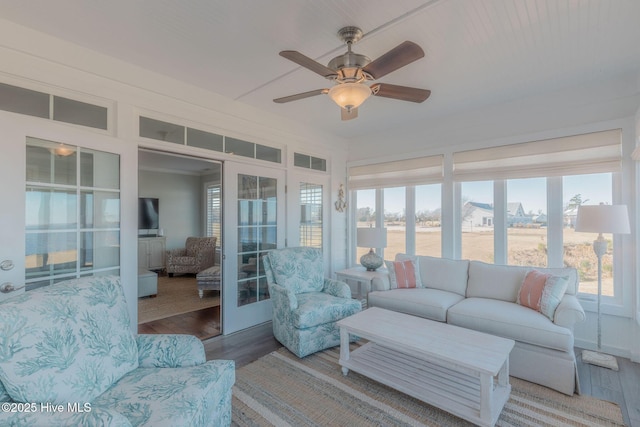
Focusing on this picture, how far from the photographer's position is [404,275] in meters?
3.64

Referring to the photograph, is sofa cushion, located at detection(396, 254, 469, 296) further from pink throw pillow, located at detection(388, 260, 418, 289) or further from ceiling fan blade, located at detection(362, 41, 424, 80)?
ceiling fan blade, located at detection(362, 41, 424, 80)

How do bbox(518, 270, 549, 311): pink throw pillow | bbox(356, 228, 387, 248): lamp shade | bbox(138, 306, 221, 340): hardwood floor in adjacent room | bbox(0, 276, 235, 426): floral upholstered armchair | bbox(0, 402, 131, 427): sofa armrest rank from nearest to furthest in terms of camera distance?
bbox(0, 402, 131, 427): sofa armrest → bbox(0, 276, 235, 426): floral upholstered armchair → bbox(518, 270, 549, 311): pink throw pillow → bbox(138, 306, 221, 340): hardwood floor in adjacent room → bbox(356, 228, 387, 248): lamp shade

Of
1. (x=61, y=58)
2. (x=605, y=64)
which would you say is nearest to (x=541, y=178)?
(x=605, y=64)

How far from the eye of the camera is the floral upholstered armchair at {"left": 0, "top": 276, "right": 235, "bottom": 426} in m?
1.22

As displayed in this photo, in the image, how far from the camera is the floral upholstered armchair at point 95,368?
1219 millimetres

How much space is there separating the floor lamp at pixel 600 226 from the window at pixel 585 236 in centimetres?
30

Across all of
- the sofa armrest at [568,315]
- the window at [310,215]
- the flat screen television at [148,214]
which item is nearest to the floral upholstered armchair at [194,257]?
the flat screen television at [148,214]

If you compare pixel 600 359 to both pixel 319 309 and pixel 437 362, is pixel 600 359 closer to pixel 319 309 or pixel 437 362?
pixel 437 362

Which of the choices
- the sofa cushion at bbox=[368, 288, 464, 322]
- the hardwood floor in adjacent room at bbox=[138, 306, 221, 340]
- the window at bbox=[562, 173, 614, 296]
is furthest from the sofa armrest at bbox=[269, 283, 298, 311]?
the window at bbox=[562, 173, 614, 296]

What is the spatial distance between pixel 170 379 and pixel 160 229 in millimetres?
6034

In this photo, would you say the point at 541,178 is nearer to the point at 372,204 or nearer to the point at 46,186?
the point at 372,204

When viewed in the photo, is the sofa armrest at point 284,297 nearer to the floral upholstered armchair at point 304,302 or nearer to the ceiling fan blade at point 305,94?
the floral upholstered armchair at point 304,302

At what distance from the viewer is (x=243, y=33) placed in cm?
217

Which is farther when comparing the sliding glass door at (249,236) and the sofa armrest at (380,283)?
the sofa armrest at (380,283)
